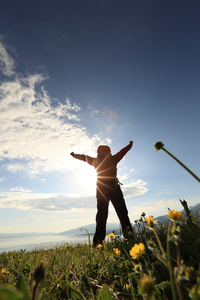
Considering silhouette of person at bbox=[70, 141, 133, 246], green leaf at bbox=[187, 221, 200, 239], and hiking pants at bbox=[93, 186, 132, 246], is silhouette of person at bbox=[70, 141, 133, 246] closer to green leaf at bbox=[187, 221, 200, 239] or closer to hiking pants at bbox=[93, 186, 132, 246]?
hiking pants at bbox=[93, 186, 132, 246]

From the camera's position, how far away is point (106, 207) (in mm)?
5074

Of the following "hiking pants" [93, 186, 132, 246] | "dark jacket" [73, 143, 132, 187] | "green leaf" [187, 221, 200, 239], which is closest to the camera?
"green leaf" [187, 221, 200, 239]

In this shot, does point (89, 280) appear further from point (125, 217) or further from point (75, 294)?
point (125, 217)

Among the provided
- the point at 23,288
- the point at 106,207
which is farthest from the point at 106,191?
the point at 23,288

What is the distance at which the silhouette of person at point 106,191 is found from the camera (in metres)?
4.82

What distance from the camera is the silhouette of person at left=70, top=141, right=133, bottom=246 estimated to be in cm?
482

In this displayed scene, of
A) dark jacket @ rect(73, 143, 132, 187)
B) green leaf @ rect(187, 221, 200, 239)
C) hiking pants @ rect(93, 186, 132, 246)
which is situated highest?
dark jacket @ rect(73, 143, 132, 187)

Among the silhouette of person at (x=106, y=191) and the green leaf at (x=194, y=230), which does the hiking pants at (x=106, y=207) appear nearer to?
the silhouette of person at (x=106, y=191)

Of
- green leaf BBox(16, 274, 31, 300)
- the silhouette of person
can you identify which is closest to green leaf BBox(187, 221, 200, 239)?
green leaf BBox(16, 274, 31, 300)

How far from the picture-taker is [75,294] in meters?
1.27

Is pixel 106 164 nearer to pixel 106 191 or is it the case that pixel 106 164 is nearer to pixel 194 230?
pixel 106 191

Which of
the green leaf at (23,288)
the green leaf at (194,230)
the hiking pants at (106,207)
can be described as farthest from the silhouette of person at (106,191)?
the green leaf at (23,288)

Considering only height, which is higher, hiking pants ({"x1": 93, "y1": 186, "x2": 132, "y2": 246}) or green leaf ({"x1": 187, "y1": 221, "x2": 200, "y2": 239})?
hiking pants ({"x1": 93, "y1": 186, "x2": 132, "y2": 246})

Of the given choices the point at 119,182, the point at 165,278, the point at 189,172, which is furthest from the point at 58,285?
the point at 119,182
